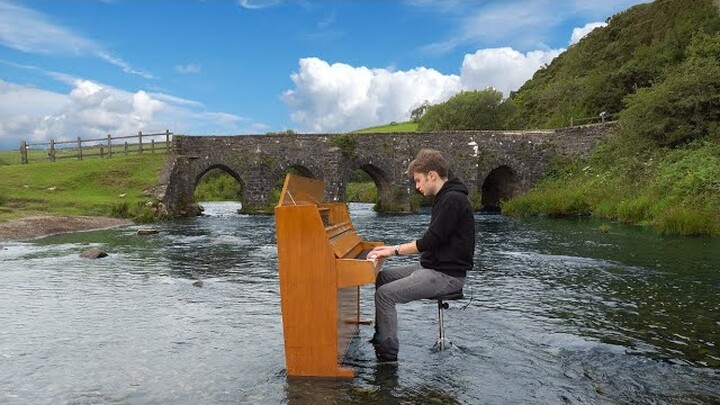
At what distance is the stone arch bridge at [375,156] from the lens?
39.1m

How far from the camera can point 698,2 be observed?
56.2m

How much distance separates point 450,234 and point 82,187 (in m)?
32.7

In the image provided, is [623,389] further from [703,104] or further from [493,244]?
Result: [703,104]

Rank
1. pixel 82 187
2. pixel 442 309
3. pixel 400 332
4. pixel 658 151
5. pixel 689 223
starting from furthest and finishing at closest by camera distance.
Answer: pixel 82 187 → pixel 658 151 → pixel 689 223 → pixel 400 332 → pixel 442 309

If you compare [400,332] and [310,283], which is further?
[400,332]

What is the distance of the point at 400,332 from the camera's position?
773 cm

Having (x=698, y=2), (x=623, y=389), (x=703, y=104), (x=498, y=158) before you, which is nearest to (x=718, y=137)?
(x=703, y=104)

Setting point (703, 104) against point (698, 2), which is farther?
point (698, 2)

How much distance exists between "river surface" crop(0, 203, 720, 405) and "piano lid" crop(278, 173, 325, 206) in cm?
184

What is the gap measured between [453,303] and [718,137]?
2388cm

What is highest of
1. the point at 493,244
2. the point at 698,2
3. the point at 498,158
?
the point at 698,2

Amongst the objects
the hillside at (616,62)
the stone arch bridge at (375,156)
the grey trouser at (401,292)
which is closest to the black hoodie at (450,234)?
the grey trouser at (401,292)

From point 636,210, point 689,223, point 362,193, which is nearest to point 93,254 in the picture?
point 689,223

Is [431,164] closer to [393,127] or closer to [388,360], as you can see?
[388,360]
